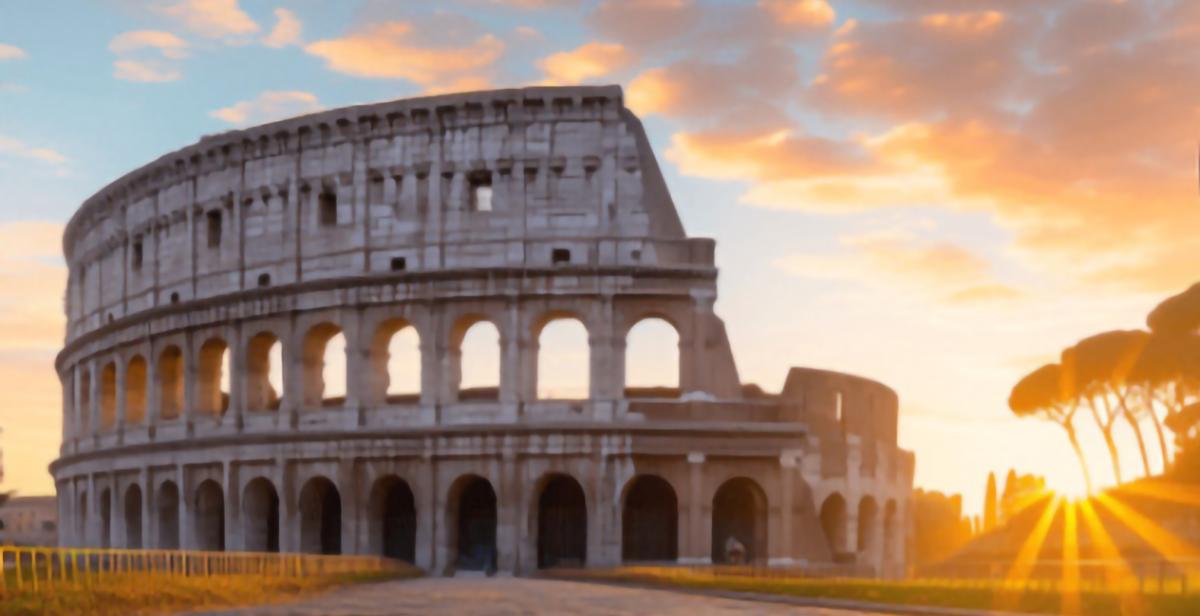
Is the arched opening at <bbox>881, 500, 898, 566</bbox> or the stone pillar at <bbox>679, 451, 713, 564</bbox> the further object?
the arched opening at <bbox>881, 500, 898, 566</bbox>

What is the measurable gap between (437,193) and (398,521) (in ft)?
31.2

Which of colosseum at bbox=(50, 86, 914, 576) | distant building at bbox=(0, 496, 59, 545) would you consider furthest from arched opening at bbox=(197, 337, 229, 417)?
distant building at bbox=(0, 496, 59, 545)

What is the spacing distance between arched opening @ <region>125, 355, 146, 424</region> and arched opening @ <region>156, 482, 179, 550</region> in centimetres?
385

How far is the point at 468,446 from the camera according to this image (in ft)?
124

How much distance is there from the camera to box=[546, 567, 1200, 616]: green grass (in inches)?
707

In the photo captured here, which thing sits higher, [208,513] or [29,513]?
[208,513]

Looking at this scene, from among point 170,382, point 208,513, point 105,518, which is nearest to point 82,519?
point 105,518

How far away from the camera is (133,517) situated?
4622 cm

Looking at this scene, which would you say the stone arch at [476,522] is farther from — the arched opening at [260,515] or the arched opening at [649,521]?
the arched opening at [260,515]

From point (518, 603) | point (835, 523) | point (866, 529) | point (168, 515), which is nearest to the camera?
point (518, 603)

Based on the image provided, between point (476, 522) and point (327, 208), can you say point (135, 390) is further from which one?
point (476, 522)

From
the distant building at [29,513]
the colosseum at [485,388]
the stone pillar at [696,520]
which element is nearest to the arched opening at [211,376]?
the colosseum at [485,388]

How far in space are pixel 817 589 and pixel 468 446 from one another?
16.4 meters

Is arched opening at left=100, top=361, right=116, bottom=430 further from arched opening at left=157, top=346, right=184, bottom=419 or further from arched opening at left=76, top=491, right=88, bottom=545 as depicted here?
arched opening at left=157, top=346, right=184, bottom=419
